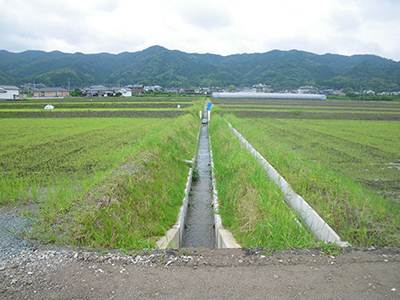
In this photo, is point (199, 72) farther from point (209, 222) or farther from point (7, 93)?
point (209, 222)

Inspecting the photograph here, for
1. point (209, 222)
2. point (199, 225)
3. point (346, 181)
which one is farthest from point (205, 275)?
point (346, 181)

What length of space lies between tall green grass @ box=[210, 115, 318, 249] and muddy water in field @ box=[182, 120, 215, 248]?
46 cm

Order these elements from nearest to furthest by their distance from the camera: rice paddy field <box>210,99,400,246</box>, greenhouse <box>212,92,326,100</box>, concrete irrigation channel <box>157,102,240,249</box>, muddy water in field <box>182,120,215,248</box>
Result: rice paddy field <box>210,99,400,246</box>
concrete irrigation channel <box>157,102,240,249</box>
muddy water in field <box>182,120,215,248</box>
greenhouse <box>212,92,326,100</box>

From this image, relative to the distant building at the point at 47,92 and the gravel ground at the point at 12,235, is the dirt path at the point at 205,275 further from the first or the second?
the distant building at the point at 47,92

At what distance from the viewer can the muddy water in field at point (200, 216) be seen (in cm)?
510

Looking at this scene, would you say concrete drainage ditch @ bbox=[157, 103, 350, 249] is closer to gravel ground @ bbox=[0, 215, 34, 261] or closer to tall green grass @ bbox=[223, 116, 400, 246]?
tall green grass @ bbox=[223, 116, 400, 246]

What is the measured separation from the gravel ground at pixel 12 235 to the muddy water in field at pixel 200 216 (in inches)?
100

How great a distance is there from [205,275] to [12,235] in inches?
110

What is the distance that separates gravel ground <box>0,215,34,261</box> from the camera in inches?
127

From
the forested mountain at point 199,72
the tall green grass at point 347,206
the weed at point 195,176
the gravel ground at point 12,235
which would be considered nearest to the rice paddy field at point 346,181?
the tall green grass at point 347,206

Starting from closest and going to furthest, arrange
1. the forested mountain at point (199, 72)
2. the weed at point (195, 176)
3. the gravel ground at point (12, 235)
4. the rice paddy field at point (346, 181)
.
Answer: the gravel ground at point (12, 235), the rice paddy field at point (346, 181), the weed at point (195, 176), the forested mountain at point (199, 72)

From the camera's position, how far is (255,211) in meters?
4.52

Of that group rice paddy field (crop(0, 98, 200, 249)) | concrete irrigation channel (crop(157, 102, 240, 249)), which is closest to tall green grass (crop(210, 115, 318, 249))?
concrete irrigation channel (crop(157, 102, 240, 249))

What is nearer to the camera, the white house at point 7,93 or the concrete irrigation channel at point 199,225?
the concrete irrigation channel at point 199,225
